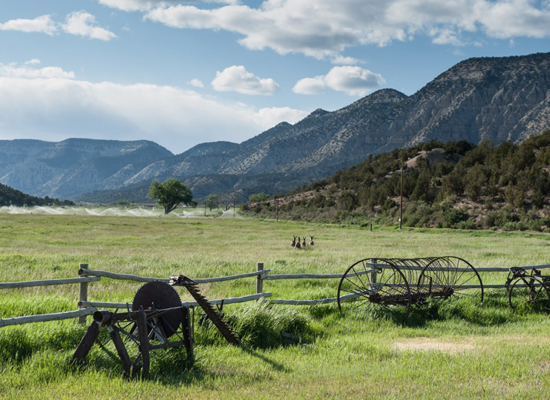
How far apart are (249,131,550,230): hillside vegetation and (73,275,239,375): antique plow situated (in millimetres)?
49698

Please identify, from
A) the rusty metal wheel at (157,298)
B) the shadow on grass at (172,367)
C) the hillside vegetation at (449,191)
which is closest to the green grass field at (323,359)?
the shadow on grass at (172,367)

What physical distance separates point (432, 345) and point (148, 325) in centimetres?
554

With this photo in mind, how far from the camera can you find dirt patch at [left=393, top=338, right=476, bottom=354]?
8920 millimetres

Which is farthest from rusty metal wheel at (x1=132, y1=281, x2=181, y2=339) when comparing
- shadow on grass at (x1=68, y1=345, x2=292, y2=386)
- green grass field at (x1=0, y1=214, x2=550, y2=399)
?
green grass field at (x1=0, y1=214, x2=550, y2=399)

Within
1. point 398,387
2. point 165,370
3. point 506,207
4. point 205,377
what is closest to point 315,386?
point 398,387

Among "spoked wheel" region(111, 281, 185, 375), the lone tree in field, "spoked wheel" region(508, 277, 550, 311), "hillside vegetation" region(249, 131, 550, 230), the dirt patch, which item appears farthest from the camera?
the lone tree in field

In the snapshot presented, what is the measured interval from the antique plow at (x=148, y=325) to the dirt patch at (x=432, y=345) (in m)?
3.33

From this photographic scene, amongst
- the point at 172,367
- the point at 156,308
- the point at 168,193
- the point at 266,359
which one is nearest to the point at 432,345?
the point at 266,359

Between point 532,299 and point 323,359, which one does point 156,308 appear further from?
point 532,299

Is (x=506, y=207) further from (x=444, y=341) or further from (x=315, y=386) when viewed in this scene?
(x=315, y=386)

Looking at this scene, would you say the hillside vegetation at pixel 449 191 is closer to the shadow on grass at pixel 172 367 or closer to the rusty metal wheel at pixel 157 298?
the shadow on grass at pixel 172 367

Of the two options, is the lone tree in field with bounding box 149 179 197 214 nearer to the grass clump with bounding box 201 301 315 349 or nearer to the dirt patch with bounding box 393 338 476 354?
the grass clump with bounding box 201 301 315 349

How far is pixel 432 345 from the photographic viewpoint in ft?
31.0

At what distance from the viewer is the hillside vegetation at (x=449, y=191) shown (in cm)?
5556
